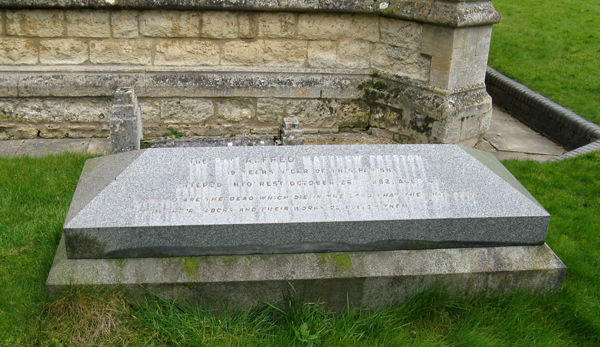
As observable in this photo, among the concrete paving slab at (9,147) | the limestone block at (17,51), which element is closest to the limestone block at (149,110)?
the limestone block at (17,51)

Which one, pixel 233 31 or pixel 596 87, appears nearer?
pixel 233 31

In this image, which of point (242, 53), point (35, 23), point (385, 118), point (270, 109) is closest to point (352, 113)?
point (385, 118)

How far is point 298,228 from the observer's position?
9.45 feet

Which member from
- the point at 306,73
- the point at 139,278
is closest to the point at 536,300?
the point at 139,278

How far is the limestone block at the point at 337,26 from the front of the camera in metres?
5.56

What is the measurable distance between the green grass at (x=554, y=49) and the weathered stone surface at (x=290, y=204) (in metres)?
4.27

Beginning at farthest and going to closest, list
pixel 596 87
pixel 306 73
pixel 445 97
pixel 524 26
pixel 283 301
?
pixel 524 26, pixel 596 87, pixel 306 73, pixel 445 97, pixel 283 301

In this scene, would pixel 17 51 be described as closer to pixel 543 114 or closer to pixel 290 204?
pixel 290 204

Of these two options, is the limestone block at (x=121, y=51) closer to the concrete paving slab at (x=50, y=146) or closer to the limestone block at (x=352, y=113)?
the concrete paving slab at (x=50, y=146)

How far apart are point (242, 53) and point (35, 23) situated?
2097 millimetres

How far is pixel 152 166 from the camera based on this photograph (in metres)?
3.02

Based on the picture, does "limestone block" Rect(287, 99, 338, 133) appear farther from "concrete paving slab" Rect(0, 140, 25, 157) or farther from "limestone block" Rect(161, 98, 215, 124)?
"concrete paving slab" Rect(0, 140, 25, 157)

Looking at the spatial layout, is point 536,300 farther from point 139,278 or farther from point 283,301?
point 139,278

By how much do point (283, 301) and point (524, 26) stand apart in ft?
30.6
